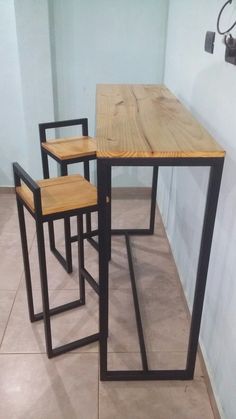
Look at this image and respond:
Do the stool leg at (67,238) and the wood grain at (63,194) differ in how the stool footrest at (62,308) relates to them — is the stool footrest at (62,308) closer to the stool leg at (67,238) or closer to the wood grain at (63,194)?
the stool leg at (67,238)

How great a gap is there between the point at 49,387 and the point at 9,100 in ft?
7.66

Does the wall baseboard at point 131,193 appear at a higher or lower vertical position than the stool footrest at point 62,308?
lower

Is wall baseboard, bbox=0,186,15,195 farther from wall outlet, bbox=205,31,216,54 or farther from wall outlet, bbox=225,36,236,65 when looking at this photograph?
wall outlet, bbox=225,36,236,65

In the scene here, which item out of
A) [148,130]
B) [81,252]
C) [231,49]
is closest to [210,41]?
[231,49]

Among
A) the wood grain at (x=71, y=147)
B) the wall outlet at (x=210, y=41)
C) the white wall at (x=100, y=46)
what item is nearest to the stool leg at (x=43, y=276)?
the wood grain at (x=71, y=147)

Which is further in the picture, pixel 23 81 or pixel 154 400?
pixel 23 81

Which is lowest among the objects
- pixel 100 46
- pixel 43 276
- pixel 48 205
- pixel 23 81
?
pixel 43 276

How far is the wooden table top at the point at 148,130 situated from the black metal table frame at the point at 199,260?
2 cm

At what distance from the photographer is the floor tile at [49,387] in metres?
1.46

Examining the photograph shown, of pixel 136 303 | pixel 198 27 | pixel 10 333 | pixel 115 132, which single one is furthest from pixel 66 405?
pixel 198 27

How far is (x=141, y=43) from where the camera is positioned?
2.88 meters

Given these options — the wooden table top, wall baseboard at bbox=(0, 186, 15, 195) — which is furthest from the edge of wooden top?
wall baseboard at bbox=(0, 186, 15, 195)

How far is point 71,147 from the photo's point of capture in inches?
80.0

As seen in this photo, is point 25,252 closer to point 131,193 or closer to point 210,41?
point 210,41
